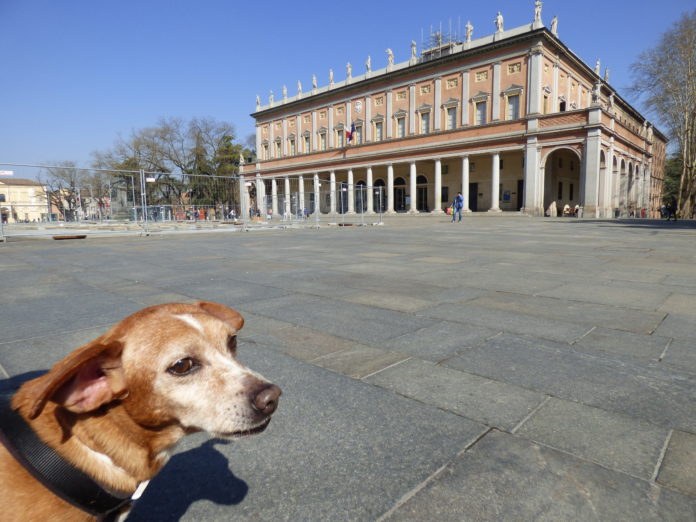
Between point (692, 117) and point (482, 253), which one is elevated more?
point (692, 117)

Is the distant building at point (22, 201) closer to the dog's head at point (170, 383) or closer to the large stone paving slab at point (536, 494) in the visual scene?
the dog's head at point (170, 383)

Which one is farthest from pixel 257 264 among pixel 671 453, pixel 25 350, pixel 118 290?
pixel 671 453

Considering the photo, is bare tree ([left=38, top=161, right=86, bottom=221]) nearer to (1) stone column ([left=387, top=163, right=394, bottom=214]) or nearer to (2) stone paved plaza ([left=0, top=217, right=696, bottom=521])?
(2) stone paved plaza ([left=0, top=217, right=696, bottom=521])

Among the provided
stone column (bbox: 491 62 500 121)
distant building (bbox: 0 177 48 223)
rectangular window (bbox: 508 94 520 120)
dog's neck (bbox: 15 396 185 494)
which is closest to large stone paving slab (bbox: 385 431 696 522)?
dog's neck (bbox: 15 396 185 494)

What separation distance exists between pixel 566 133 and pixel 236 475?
39756mm

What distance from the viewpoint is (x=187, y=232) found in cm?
1842

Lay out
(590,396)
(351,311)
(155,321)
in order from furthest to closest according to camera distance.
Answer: (351,311), (590,396), (155,321)

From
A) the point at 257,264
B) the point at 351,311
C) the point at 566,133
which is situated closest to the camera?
the point at 351,311

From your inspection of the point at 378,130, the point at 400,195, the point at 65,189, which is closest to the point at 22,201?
the point at 65,189

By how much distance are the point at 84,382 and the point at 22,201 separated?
19254 mm

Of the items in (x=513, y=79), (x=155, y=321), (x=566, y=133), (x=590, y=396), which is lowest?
(x=590, y=396)

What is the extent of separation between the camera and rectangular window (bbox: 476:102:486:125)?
41.7 m

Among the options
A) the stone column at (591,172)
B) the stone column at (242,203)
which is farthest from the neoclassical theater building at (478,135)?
the stone column at (242,203)

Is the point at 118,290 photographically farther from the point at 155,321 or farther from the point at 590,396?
the point at 590,396
